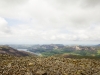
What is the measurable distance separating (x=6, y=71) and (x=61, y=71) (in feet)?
27.9

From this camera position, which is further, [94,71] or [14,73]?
[94,71]

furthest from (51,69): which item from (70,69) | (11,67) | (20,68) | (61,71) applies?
(11,67)

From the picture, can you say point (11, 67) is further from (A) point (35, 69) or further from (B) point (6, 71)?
(A) point (35, 69)

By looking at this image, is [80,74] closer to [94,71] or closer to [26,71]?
[94,71]

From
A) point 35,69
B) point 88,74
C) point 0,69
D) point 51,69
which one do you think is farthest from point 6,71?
point 88,74

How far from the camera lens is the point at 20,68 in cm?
2041

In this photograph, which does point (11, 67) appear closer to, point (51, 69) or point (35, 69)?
point (35, 69)

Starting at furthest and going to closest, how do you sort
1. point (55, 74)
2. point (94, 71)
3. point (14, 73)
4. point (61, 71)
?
point (94, 71) → point (61, 71) → point (55, 74) → point (14, 73)

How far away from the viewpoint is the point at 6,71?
18797 millimetres

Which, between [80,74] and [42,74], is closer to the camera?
[42,74]

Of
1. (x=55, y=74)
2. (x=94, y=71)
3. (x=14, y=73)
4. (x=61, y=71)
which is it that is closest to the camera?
(x=14, y=73)

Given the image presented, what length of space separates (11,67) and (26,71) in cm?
269

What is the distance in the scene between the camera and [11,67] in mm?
20344

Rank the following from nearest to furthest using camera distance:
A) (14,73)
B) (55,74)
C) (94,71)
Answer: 1. (14,73)
2. (55,74)
3. (94,71)
